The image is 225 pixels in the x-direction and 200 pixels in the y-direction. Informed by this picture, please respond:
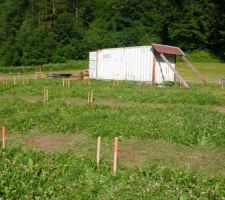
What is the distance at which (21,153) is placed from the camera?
45.1 feet

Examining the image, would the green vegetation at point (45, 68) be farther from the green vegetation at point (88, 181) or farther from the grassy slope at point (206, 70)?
the green vegetation at point (88, 181)

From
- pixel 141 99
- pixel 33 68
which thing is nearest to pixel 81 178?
pixel 141 99

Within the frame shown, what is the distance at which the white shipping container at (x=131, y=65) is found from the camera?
4809 cm

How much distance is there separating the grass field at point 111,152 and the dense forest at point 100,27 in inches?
2267

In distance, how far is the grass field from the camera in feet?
34.4

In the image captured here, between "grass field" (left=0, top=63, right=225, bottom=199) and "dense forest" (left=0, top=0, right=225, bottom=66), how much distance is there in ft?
189

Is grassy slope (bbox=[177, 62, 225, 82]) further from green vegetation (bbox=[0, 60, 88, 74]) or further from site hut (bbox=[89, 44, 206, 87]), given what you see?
green vegetation (bbox=[0, 60, 88, 74])

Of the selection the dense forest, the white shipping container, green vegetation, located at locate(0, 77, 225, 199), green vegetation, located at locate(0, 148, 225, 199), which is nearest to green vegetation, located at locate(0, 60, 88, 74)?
the dense forest

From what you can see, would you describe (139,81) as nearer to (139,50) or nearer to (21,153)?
Result: (139,50)

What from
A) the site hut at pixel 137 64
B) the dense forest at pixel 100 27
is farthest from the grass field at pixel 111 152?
the dense forest at pixel 100 27

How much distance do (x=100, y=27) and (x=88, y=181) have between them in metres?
90.8

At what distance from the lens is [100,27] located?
100438mm

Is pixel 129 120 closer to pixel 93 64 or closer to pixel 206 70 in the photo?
pixel 93 64

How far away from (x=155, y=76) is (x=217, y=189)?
37324mm
